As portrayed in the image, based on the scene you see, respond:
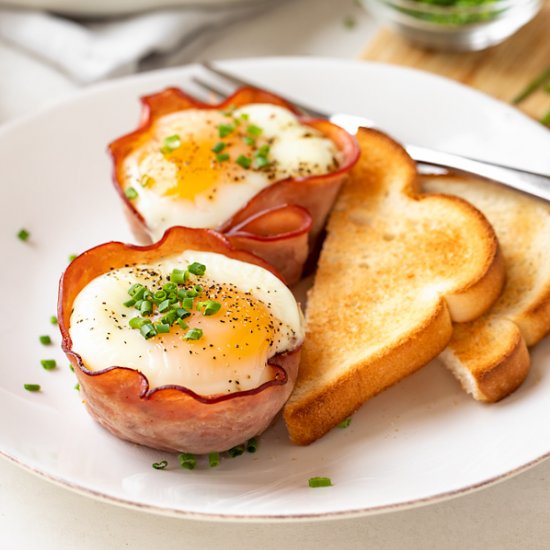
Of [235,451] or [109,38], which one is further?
[109,38]

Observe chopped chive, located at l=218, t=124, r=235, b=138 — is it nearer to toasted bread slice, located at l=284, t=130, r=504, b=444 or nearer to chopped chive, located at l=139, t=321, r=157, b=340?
toasted bread slice, located at l=284, t=130, r=504, b=444

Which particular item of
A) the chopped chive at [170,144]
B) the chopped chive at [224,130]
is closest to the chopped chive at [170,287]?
the chopped chive at [170,144]

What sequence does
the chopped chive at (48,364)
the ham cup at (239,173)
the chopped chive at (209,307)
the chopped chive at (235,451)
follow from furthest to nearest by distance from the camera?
the ham cup at (239,173) → the chopped chive at (48,364) → the chopped chive at (235,451) → the chopped chive at (209,307)

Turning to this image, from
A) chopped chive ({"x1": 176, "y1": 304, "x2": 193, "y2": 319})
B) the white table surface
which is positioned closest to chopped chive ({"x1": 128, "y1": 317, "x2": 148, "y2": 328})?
chopped chive ({"x1": 176, "y1": 304, "x2": 193, "y2": 319})

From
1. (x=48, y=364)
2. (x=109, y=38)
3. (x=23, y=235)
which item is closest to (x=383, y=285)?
(x=48, y=364)

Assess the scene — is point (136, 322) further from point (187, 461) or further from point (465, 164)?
point (465, 164)

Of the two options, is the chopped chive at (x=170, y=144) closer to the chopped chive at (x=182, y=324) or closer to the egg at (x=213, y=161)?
the egg at (x=213, y=161)
